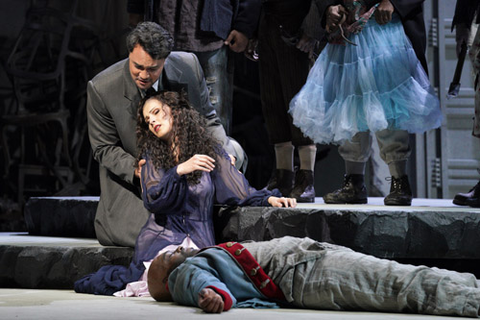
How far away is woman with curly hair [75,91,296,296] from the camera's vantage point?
2.98 meters

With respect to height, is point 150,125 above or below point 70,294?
above

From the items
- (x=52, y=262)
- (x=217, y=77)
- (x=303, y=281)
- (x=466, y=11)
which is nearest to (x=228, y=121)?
(x=217, y=77)

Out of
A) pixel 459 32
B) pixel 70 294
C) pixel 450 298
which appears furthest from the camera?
pixel 459 32

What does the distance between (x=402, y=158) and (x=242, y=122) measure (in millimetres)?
3262

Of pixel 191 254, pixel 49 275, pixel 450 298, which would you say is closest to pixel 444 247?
pixel 450 298

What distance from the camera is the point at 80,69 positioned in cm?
699

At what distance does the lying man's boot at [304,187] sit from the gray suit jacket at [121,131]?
1.67 feet

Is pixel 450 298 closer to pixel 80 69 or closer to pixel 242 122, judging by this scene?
pixel 242 122

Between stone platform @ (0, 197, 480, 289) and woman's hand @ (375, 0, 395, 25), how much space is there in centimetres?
96

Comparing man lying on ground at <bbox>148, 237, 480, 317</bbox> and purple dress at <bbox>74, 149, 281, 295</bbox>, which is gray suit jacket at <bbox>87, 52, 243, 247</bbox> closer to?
purple dress at <bbox>74, 149, 281, 295</bbox>

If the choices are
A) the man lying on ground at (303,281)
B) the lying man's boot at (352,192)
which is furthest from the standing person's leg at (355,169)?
the man lying on ground at (303,281)

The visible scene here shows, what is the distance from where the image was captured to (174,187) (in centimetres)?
300

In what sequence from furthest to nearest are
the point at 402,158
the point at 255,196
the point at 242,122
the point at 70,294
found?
the point at 242,122 → the point at 402,158 → the point at 255,196 → the point at 70,294

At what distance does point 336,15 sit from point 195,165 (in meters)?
1.15
